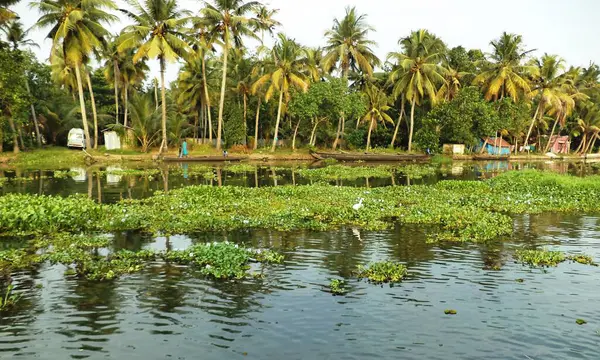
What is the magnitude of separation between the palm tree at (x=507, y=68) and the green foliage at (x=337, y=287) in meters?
52.4

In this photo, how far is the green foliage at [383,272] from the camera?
369 inches

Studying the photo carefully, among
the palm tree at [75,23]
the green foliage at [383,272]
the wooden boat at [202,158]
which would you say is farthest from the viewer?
the wooden boat at [202,158]

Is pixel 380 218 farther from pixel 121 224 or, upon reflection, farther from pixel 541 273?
pixel 121 224

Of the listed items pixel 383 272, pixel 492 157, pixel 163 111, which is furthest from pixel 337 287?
pixel 492 157

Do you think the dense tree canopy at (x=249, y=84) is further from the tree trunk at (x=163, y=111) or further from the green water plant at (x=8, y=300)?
the green water plant at (x=8, y=300)

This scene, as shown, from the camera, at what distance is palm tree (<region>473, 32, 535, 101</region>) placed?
53862 millimetres

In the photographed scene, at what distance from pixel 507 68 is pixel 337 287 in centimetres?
5379

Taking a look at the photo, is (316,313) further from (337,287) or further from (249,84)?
(249,84)

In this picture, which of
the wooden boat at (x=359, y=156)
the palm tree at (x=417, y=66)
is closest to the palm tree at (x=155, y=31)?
the wooden boat at (x=359, y=156)

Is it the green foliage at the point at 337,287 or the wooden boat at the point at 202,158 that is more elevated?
the wooden boat at the point at 202,158

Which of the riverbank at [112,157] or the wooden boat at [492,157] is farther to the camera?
the wooden boat at [492,157]

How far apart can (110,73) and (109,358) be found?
48.8 m

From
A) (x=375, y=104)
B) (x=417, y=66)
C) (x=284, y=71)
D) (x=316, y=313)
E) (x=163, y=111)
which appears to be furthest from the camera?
(x=375, y=104)

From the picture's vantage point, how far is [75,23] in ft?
124
